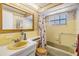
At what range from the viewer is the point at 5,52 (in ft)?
3.94

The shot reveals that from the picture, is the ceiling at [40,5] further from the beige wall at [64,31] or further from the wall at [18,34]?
the beige wall at [64,31]

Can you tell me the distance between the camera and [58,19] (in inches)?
52.1

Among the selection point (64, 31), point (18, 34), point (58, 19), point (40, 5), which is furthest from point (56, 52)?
point (40, 5)

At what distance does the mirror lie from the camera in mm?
1217

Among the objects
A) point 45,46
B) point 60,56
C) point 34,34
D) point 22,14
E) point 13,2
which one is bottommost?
point 60,56

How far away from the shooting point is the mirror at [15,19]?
1.22 m

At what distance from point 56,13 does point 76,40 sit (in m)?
0.43

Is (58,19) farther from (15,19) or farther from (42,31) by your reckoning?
(15,19)

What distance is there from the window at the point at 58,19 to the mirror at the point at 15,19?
270 mm

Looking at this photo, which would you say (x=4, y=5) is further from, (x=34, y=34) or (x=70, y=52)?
(x=70, y=52)

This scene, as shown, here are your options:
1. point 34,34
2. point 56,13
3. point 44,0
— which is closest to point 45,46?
point 34,34

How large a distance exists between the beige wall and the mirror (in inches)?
10.1

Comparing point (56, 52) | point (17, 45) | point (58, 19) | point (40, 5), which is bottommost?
point (56, 52)

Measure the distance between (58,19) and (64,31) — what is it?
174 mm
